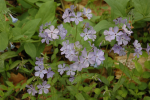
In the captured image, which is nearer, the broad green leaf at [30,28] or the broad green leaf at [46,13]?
the broad green leaf at [30,28]

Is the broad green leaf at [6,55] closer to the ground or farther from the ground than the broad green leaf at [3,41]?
closer to the ground

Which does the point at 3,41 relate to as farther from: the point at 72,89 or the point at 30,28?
the point at 72,89

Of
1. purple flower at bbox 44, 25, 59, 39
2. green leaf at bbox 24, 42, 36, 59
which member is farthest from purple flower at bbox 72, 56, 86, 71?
green leaf at bbox 24, 42, 36, 59

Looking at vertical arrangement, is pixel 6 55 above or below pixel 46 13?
below

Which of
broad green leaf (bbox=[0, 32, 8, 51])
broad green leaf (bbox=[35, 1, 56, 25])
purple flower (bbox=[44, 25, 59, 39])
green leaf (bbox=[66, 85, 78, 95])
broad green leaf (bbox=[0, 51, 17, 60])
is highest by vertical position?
broad green leaf (bbox=[35, 1, 56, 25])

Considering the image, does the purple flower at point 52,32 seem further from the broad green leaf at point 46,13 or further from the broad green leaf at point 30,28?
the broad green leaf at point 46,13

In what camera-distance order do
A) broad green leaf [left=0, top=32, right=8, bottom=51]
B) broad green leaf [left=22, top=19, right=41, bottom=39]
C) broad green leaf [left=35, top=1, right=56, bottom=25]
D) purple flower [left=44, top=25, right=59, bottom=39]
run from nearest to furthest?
purple flower [left=44, top=25, right=59, bottom=39], broad green leaf [left=0, top=32, right=8, bottom=51], broad green leaf [left=22, top=19, right=41, bottom=39], broad green leaf [left=35, top=1, right=56, bottom=25]

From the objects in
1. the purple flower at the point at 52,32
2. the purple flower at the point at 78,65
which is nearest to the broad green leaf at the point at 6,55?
the purple flower at the point at 52,32

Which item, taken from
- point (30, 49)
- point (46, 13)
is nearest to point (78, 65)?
point (30, 49)

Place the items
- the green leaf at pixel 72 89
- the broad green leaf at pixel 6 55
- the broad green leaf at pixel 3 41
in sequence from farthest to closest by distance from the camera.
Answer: the broad green leaf at pixel 6 55 → the broad green leaf at pixel 3 41 → the green leaf at pixel 72 89

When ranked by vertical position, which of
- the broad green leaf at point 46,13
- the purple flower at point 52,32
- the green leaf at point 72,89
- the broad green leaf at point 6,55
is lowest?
the green leaf at point 72,89

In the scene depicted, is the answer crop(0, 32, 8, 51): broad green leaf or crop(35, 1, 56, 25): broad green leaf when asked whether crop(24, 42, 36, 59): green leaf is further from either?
crop(35, 1, 56, 25): broad green leaf
